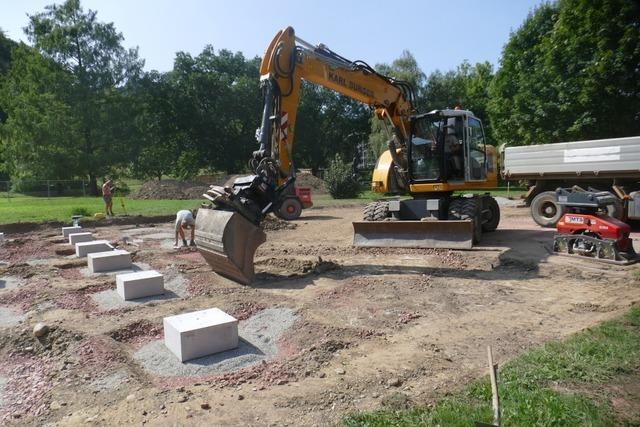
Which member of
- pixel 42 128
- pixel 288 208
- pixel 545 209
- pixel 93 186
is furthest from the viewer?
pixel 93 186

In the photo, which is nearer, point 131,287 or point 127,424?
Answer: point 127,424

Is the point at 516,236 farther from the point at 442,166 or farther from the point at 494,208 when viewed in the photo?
the point at 442,166

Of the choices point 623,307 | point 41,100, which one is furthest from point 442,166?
point 41,100

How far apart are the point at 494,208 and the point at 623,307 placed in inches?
258

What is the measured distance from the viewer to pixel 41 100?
33750 millimetres

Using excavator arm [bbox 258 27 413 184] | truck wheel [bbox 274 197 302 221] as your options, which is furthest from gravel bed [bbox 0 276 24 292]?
excavator arm [bbox 258 27 413 184]

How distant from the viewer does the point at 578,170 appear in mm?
12547

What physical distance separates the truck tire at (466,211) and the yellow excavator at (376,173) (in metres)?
0.02

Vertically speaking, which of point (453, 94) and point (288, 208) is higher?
point (453, 94)

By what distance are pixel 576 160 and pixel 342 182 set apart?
48.5ft

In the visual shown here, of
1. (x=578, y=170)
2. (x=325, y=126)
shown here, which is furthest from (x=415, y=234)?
(x=325, y=126)

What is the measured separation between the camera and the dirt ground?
3555 mm

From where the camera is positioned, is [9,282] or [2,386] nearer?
[2,386]

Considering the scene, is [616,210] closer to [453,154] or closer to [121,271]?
[453,154]
